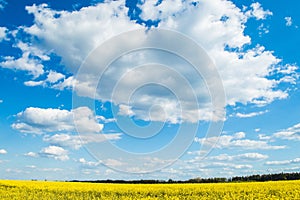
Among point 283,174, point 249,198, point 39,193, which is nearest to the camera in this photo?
point 249,198

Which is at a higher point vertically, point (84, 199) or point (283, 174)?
point (283, 174)

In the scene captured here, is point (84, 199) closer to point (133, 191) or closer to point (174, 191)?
point (133, 191)

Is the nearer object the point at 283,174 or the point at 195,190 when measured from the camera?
the point at 195,190

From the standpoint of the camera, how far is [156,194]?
974 inches

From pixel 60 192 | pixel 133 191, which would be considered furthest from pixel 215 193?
pixel 60 192

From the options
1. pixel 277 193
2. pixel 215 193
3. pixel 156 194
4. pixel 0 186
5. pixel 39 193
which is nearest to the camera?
pixel 277 193

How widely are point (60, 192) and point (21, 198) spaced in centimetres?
365

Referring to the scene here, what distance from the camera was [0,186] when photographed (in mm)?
32344

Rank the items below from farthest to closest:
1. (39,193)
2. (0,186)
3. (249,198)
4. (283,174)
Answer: (283,174) → (0,186) → (39,193) → (249,198)

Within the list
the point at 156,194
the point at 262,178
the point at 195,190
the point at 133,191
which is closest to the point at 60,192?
the point at 133,191

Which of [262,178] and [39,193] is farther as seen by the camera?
[262,178]

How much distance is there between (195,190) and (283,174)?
38.3m

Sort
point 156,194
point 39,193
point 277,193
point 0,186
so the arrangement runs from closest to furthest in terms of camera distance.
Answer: point 277,193 < point 156,194 < point 39,193 < point 0,186

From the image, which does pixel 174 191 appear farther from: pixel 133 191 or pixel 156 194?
pixel 133 191
